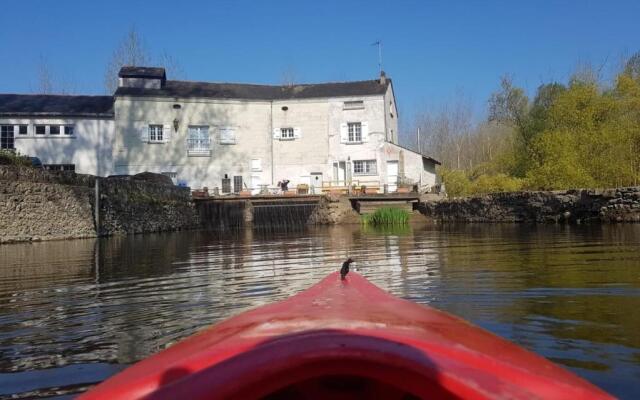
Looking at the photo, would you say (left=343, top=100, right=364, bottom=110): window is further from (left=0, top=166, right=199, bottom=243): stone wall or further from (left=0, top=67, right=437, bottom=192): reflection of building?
(left=0, top=166, right=199, bottom=243): stone wall

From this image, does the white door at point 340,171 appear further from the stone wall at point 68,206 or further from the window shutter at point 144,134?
the stone wall at point 68,206

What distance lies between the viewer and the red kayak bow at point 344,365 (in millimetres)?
1143

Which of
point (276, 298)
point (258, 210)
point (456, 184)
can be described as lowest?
point (276, 298)

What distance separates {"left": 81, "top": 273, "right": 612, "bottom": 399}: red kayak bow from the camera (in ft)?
3.75

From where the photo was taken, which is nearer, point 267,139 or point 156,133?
point 156,133

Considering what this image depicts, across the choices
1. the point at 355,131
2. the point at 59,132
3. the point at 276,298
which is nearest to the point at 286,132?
the point at 355,131

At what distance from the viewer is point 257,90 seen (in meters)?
38.0

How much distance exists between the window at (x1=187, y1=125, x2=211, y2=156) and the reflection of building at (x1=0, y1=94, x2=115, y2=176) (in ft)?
15.9

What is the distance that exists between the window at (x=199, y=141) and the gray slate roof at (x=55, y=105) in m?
5.06

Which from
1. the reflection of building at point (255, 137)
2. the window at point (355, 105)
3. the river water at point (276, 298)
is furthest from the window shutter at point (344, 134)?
the river water at point (276, 298)

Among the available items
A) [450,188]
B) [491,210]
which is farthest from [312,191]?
[491,210]

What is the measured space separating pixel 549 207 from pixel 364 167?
1617 cm

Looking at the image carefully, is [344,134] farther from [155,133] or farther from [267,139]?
[155,133]

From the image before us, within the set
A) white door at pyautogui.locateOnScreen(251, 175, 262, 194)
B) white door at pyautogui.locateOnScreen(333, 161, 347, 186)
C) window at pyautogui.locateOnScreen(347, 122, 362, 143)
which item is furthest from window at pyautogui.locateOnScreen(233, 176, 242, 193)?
window at pyautogui.locateOnScreen(347, 122, 362, 143)
